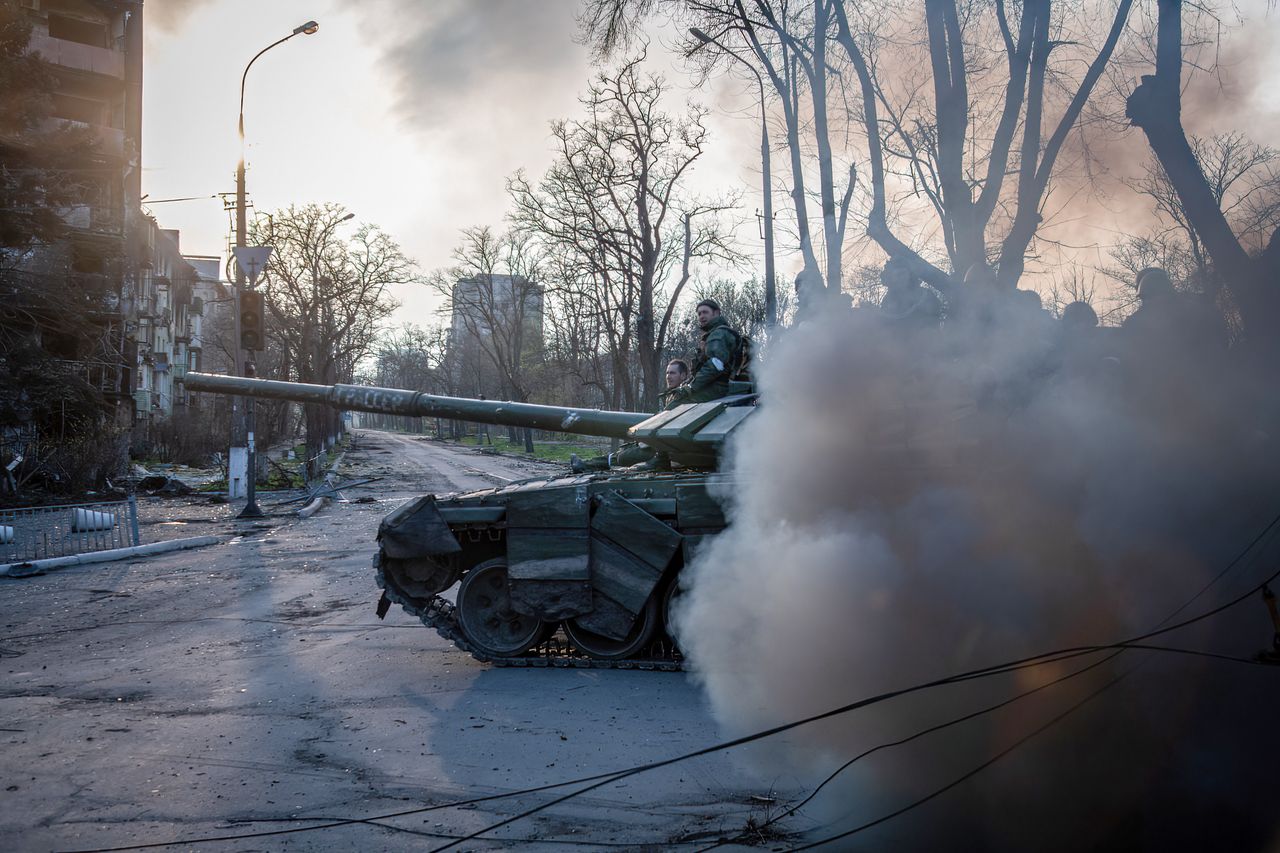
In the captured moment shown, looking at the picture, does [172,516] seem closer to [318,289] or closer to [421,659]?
[421,659]

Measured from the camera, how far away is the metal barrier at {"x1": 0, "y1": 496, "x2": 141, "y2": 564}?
1273 centimetres

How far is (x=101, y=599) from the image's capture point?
31.9 feet

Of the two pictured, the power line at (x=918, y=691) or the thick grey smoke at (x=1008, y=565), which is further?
the power line at (x=918, y=691)

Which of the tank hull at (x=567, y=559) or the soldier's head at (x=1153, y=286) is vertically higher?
the soldier's head at (x=1153, y=286)

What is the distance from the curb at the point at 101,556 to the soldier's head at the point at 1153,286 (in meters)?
12.0

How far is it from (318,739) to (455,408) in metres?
4.68

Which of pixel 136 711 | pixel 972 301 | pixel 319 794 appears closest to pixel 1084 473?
pixel 972 301

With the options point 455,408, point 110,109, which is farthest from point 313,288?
point 455,408

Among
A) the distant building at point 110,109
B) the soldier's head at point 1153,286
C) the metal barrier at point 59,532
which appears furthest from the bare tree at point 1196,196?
the distant building at point 110,109

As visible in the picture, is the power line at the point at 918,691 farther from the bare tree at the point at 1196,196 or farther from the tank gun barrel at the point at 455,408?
the tank gun barrel at the point at 455,408

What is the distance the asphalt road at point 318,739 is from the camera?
12.7 feet

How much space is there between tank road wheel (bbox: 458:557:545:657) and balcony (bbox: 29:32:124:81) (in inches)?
1430

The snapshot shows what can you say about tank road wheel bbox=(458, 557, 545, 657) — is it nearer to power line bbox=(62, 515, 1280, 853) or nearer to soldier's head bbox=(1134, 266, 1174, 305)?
power line bbox=(62, 515, 1280, 853)

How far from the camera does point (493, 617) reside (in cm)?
719
